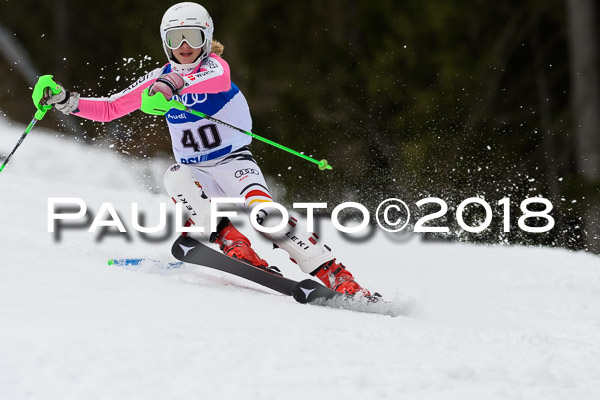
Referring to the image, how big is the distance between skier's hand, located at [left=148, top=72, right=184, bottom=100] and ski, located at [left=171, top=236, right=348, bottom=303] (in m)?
0.81

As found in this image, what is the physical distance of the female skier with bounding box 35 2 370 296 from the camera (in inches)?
157

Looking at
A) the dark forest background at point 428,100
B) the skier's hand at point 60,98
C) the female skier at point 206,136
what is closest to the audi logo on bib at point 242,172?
the female skier at point 206,136

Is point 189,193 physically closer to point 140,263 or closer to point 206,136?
point 206,136

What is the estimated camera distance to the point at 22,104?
18172 mm

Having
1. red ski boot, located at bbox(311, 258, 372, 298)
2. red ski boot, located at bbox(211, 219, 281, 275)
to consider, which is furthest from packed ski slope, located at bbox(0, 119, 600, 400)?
red ski boot, located at bbox(311, 258, 372, 298)

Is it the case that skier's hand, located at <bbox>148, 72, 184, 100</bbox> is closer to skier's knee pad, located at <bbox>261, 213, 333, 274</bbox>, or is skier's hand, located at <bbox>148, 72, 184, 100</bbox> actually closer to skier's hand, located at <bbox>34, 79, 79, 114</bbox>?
skier's hand, located at <bbox>34, 79, 79, 114</bbox>

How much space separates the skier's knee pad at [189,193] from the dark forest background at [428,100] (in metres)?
5.61

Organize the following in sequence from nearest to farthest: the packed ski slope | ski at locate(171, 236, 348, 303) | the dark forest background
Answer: the packed ski slope, ski at locate(171, 236, 348, 303), the dark forest background

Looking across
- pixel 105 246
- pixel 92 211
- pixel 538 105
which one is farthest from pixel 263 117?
pixel 105 246

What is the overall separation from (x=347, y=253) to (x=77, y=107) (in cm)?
265

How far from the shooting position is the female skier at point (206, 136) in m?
3.98

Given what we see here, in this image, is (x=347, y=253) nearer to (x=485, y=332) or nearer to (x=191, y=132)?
(x=191, y=132)

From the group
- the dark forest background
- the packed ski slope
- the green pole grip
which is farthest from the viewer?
the dark forest background

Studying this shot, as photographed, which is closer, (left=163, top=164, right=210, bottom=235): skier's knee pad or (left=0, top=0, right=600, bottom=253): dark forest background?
(left=163, top=164, right=210, bottom=235): skier's knee pad
